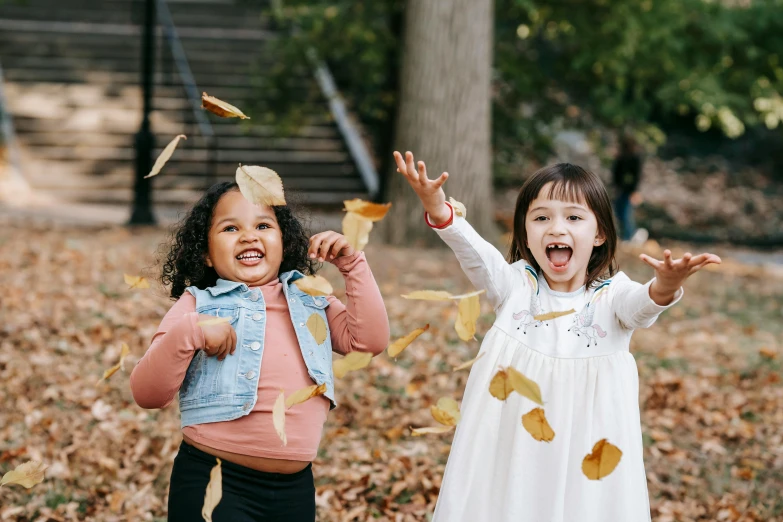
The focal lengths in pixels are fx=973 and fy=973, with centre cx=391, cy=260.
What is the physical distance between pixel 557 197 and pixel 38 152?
13042 millimetres

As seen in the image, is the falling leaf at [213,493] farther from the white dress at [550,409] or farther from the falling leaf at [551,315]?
the falling leaf at [551,315]

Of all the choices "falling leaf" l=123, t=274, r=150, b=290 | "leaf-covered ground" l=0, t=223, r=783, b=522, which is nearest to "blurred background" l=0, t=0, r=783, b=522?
"leaf-covered ground" l=0, t=223, r=783, b=522

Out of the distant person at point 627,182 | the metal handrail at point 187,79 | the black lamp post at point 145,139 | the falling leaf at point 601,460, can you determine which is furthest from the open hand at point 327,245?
the distant person at point 627,182

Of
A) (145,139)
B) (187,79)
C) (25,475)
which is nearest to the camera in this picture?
(25,475)

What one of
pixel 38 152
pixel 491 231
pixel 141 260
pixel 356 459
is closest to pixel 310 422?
pixel 356 459

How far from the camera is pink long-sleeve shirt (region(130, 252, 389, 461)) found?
8.51 feet

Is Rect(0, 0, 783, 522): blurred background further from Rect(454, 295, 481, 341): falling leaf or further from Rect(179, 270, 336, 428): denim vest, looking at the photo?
Rect(454, 295, 481, 341): falling leaf

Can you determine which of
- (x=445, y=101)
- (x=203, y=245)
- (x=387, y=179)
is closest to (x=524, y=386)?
(x=203, y=245)

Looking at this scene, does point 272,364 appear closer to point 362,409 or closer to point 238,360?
point 238,360

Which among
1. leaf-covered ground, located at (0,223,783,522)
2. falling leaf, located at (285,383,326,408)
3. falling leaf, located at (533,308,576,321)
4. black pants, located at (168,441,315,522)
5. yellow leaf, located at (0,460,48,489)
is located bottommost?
leaf-covered ground, located at (0,223,783,522)

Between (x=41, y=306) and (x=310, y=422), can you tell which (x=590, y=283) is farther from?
(x=41, y=306)

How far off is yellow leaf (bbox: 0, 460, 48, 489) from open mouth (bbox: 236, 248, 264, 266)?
3.21ft

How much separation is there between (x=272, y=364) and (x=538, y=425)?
2.51 ft

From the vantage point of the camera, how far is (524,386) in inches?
104
